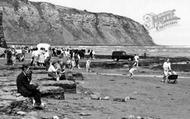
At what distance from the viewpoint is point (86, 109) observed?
45.8ft

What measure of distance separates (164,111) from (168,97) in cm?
492

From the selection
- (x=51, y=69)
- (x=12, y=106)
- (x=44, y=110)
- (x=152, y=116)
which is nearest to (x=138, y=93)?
(x=51, y=69)

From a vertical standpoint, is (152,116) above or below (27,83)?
below

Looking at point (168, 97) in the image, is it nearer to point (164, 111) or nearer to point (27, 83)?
point (164, 111)

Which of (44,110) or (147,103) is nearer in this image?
(44,110)

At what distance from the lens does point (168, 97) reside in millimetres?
19844

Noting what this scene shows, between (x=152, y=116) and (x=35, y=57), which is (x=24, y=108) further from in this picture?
(x=35, y=57)

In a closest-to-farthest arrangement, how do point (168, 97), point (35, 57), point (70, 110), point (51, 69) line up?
point (70, 110), point (168, 97), point (51, 69), point (35, 57)

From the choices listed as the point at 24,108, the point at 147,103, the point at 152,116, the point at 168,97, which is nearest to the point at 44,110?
the point at 24,108

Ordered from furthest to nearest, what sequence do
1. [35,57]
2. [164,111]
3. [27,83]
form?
[35,57] < [164,111] < [27,83]

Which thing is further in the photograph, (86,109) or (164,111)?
(164,111)

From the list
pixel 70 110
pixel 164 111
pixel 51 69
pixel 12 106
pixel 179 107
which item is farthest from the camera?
pixel 51 69

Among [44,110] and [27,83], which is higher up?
[27,83]

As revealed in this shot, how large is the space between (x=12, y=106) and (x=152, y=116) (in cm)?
496
